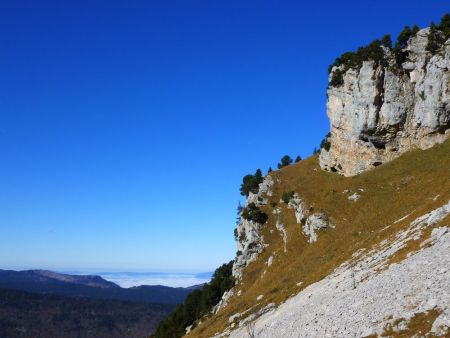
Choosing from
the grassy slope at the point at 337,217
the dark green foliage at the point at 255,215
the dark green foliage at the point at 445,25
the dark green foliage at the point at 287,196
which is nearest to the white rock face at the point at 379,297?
the grassy slope at the point at 337,217

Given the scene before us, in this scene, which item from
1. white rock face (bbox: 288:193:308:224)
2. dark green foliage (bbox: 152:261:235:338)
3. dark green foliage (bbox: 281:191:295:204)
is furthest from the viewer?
dark green foliage (bbox: 152:261:235:338)

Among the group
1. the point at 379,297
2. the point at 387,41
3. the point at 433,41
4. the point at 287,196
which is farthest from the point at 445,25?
the point at 379,297

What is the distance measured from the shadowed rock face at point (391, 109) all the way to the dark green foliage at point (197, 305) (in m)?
45.3

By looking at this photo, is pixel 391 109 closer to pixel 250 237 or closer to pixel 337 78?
pixel 337 78

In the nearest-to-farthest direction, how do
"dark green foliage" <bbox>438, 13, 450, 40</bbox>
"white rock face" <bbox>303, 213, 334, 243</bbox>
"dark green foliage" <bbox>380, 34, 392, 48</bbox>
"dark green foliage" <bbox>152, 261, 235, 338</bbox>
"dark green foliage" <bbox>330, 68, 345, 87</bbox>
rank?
1. "white rock face" <bbox>303, 213, 334, 243</bbox>
2. "dark green foliage" <bbox>438, 13, 450, 40</bbox>
3. "dark green foliage" <bbox>380, 34, 392, 48</bbox>
4. "dark green foliage" <bbox>152, 261, 235, 338</bbox>
5. "dark green foliage" <bbox>330, 68, 345, 87</bbox>

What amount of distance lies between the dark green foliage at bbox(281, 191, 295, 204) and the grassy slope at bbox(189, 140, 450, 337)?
86.6 inches

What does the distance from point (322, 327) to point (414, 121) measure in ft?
277

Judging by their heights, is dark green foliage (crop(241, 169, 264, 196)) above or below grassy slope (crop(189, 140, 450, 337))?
above

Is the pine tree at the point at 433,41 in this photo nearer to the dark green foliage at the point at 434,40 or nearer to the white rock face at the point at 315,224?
the dark green foliage at the point at 434,40

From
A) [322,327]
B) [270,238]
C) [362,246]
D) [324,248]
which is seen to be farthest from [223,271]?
[322,327]

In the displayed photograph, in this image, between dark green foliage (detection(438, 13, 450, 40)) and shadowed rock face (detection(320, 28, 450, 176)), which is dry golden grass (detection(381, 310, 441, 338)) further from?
dark green foliage (detection(438, 13, 450, 40))

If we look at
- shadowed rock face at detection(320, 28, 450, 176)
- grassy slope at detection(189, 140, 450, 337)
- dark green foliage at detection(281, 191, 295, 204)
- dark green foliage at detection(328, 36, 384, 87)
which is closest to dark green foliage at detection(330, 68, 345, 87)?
dark green foliage at detection(328, 36, 384, 87)

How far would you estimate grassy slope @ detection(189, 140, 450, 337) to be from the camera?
234ft

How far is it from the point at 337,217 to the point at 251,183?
4694 cm
